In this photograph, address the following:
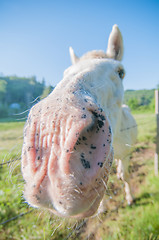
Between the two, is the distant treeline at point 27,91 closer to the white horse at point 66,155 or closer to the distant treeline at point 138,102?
the white horse at point 66,155

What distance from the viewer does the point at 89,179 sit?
32.8 inches

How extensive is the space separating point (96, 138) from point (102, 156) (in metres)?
0.12

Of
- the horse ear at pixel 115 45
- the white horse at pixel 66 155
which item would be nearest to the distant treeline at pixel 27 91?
the white horse at pixel 66 155

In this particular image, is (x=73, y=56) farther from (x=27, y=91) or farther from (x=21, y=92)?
(x=21, y=92)

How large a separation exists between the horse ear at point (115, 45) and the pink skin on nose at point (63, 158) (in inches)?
83.0

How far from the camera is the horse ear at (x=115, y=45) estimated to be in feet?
8.11

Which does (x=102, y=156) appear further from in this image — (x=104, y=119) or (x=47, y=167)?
(x=47, y=167)

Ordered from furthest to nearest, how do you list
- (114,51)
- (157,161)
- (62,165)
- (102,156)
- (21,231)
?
1. (157,161)
2. (114,51)
3. (21,231)
4. (102,156)
5. (62,165)

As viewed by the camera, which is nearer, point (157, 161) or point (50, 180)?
point (50, 180)

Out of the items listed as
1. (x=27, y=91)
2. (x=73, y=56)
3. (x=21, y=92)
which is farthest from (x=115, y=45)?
(x=21, y=92)

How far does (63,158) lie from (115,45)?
2.63m

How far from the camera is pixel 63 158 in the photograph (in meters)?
0.76

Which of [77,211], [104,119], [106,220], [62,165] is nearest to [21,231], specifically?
[106,220]

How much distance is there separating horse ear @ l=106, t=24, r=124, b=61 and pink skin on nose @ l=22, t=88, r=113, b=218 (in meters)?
2.11
